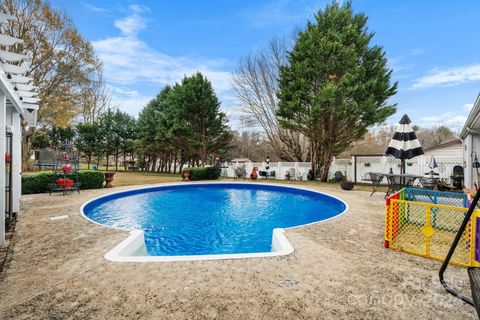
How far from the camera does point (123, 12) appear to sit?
1052cm

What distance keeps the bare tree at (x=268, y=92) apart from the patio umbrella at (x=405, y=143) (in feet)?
35.7

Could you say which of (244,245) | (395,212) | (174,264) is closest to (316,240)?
(395,212)

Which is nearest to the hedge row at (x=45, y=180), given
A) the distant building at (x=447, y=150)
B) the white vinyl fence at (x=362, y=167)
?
the white vinyl fence at (x=362, y=167)

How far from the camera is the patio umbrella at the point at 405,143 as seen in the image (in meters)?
7.62

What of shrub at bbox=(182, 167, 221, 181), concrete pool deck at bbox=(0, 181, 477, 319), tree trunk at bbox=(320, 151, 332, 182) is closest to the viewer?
concrete pool deck at bbox=(0, 181, 477, 319)

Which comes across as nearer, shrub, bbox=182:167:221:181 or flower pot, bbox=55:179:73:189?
flower pot, bbox=55:179:73:189

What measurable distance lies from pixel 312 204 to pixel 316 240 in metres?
5.43

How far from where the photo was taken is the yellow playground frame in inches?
118

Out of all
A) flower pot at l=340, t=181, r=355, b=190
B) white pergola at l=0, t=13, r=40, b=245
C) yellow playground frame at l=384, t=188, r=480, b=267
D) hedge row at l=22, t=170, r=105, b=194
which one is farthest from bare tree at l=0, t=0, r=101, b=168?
yellow playground frame at l=384, t=188, r=480, b=267

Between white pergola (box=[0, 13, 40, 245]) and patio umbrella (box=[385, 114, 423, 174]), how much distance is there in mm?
9572

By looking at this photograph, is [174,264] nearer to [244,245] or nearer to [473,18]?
[244,245]

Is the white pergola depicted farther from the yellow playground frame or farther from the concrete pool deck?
the yellow playground frame

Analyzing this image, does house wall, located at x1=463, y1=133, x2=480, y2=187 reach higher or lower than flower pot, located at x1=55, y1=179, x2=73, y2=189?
higher

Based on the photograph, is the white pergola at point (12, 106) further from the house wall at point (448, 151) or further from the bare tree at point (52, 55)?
the house wall at point (448, 151)
